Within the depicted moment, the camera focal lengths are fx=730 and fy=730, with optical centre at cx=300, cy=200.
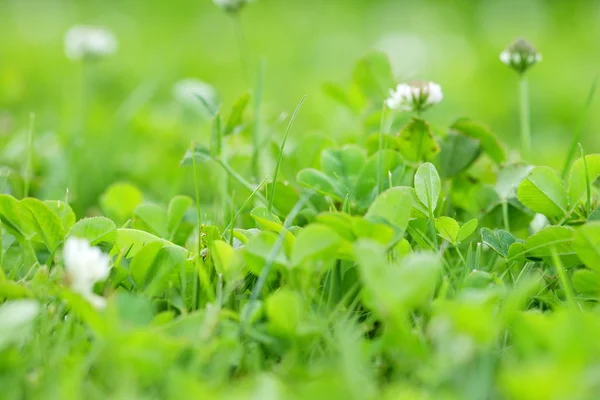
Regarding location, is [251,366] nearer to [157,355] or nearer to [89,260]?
[157,355]

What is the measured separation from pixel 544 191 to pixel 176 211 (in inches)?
24.4

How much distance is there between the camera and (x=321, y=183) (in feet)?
4.12

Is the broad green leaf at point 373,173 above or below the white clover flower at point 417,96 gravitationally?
below

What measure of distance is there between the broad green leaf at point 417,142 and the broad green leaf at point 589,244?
39 centimetres

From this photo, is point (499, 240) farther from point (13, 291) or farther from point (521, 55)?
point (13, 291)

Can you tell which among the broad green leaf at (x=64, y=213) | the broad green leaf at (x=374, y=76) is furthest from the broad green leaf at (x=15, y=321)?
the broad green leaf at (x=374, y=76)

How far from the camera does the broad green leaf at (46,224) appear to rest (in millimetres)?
1104

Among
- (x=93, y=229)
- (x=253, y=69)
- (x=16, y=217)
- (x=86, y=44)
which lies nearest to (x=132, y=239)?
(x=93, y=229)

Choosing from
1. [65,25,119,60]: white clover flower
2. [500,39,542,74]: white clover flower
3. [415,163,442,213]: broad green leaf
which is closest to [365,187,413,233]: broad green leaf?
[415,163,442,213]: broad green leaf

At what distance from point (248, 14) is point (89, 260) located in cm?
467

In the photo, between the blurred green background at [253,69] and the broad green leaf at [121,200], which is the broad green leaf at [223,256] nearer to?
the broad green leaf at [121,200]

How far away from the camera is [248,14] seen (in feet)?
17.6

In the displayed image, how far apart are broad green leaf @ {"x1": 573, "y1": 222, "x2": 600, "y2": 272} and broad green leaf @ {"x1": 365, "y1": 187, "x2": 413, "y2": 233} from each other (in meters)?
0.23

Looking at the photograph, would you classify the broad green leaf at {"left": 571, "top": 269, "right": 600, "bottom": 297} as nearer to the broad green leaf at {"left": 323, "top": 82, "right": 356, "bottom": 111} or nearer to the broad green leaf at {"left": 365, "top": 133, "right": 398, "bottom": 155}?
the broad green leaf at {"left": 365, "top": 133, "right": 398, "bottom": 155}
